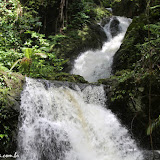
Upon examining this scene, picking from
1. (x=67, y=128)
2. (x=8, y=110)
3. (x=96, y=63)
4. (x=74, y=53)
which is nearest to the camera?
(x=8, y=110)

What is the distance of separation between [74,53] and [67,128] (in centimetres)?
708

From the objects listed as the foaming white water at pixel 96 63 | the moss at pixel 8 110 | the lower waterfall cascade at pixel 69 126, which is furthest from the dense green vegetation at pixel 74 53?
the foaming white water at pixel 96 63

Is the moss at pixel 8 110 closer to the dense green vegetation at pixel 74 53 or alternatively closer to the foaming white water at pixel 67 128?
the dense green vegetation at pixel 74 53

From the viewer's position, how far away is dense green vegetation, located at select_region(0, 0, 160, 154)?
13.8 feet

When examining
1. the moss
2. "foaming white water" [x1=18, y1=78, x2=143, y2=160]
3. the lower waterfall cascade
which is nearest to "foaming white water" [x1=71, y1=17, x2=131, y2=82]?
the lower waterfall cascade

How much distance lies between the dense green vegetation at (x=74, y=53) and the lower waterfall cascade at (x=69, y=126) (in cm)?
35

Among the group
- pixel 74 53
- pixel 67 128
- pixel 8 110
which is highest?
pixel 74 53

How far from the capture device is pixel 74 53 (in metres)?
11.1

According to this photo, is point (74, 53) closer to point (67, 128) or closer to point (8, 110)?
point (67, 128)

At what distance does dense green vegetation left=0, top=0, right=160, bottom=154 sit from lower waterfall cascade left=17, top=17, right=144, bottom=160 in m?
0.35

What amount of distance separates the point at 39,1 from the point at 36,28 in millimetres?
1848

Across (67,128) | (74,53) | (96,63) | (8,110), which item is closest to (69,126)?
(67,128)

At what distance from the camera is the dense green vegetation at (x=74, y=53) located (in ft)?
13.8

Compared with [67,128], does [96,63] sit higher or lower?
higher
